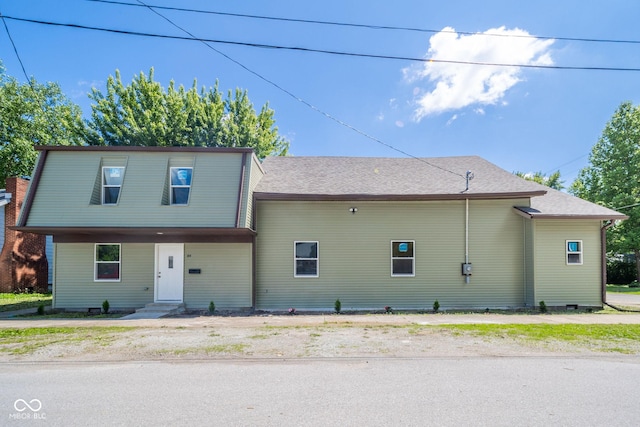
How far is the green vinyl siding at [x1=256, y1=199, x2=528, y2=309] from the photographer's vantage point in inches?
508

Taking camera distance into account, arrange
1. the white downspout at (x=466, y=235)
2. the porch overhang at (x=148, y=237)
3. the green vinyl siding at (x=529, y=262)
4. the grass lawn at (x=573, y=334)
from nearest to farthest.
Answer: the grass lawn at (x=573, y=334) < the porch overhang at (x=148, y=237) < the green vinyl siding at (x=529, y=262) < the white downspout at (x=466, y=235)

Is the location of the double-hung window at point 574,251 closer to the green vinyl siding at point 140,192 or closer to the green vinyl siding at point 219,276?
the green vinyl siding at point 219,276

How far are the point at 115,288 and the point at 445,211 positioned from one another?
12.2 metres

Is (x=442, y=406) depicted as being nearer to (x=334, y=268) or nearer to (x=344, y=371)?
(x=344, y=371)

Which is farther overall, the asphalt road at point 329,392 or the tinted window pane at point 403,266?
the tinted window pane at point 403,266

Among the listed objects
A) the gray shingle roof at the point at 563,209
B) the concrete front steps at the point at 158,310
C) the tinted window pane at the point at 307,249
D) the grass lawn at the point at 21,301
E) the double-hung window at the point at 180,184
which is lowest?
the grass lawn at the point at 21,301

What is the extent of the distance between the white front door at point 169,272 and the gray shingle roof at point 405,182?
360 cm

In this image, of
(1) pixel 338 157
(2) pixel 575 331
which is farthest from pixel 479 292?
(1) pixel 338 157

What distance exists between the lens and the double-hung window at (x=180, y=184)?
1257cm

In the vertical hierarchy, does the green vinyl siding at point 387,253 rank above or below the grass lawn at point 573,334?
above

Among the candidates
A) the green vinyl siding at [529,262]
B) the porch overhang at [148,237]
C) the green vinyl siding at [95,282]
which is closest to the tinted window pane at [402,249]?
the green vinyl siding at [529,262]

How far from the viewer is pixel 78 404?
447 centimetres

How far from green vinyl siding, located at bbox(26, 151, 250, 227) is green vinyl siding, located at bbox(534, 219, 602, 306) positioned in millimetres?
10875

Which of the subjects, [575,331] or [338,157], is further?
[338,157]
